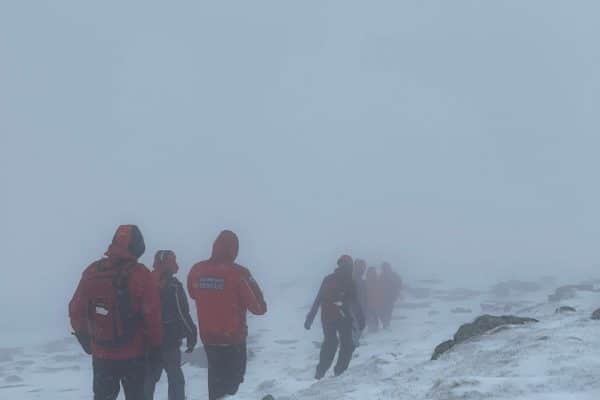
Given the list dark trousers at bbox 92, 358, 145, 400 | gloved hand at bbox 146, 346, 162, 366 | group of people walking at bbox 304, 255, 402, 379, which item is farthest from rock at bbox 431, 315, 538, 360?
dark trousers at bbox 92, 358, 145, 400

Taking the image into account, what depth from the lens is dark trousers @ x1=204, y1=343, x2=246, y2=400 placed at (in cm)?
824

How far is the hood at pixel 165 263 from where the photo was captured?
934cm

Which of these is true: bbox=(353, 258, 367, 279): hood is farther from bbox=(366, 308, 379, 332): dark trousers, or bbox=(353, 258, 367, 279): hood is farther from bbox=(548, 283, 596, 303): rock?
bbox=(548, 283, 596, 303): rock

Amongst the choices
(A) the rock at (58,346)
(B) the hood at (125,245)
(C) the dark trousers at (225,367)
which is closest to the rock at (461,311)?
(A) the rock at (58,346)

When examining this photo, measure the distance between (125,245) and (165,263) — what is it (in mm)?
2993

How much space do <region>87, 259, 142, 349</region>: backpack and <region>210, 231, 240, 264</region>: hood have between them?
67.6 inches

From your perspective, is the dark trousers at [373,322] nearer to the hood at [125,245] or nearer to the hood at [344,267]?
the hood at [344,267]

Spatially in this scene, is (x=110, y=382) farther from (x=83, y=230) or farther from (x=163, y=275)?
(x=83, y=230)

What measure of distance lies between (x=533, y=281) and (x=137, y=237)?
103 feet

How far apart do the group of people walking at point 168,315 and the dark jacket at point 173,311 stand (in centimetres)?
1

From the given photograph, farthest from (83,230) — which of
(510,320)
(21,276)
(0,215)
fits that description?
(510,320)

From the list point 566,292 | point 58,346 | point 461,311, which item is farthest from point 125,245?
point 58,346

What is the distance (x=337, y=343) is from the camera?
12.8 m

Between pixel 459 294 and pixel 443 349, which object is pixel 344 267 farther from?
pixel 459 294
